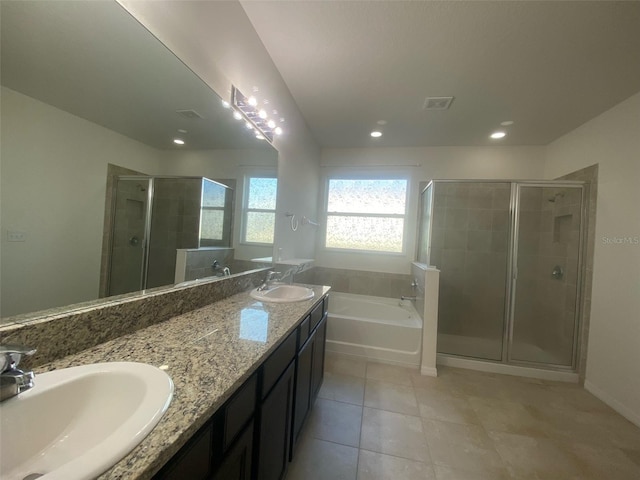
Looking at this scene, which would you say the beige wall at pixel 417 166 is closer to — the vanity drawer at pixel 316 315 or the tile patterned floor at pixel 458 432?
the tile patterned floor at pixel 458 432

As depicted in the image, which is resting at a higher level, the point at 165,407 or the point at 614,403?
the point at 165,407

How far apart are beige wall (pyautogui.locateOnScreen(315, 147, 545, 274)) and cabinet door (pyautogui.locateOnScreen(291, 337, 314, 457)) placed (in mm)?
2132

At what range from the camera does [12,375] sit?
0.49 metres

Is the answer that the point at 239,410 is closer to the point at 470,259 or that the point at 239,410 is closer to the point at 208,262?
the point at 208,262

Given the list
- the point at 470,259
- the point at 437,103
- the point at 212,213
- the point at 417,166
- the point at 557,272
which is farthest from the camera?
the point at 417,166

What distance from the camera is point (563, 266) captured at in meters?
2.59

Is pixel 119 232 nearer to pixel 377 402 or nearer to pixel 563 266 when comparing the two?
pixel 377 402

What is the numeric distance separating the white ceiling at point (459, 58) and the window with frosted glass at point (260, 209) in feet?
3.27

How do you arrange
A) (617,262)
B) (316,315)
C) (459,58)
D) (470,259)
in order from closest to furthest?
(316,315) < (459,58) < (617,262) < (470,259)

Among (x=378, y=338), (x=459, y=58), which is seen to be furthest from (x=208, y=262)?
(x=459, y=58)

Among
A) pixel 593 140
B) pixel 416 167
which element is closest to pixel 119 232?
pixel 416 167

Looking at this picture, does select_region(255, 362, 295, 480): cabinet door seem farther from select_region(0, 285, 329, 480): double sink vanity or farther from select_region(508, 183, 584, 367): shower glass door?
select_region(508, 183, 584, 367): shower glass door

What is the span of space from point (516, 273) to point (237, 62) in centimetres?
330

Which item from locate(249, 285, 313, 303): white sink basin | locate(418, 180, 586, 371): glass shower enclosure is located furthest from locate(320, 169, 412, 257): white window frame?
locate(249, 285, 313, 303): white sink basin
